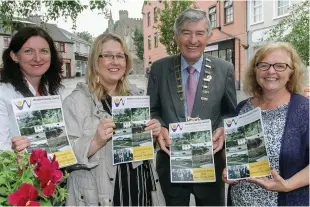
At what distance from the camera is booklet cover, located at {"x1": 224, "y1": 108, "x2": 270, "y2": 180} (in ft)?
6.44

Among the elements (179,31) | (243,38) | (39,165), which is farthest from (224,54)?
(39,165)

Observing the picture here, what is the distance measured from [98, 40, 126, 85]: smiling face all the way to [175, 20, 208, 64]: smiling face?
624 millimetres

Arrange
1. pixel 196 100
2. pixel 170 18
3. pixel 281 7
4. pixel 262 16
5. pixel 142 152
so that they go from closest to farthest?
1. pixel 142 152
2. pixel 196 100
3. pixel 281 7
4. pixel 262 16
5. pixel 170 18

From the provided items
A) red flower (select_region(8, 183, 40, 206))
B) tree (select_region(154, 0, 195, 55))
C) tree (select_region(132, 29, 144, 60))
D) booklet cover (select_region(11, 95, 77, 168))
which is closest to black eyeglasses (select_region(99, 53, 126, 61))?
booklet cover (select_region(11, 95, 77, 168))

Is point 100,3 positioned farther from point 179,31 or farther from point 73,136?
point 73,136

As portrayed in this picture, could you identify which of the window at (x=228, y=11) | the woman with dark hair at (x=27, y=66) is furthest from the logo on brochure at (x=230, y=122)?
the window at (x=228, y=11)

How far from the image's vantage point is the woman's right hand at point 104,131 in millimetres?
2070

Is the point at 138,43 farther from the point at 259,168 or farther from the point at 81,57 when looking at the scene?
the point at 259,168

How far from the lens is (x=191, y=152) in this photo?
2301 mm

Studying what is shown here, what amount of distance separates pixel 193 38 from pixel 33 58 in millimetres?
1267

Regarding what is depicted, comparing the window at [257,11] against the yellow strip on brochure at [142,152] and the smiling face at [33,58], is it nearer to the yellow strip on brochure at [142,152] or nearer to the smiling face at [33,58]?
the smiling face at [33,58]

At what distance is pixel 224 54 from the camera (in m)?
24.2

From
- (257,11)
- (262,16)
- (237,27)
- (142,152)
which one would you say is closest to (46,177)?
(142,152)

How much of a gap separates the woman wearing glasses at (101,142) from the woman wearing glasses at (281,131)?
618 mm
